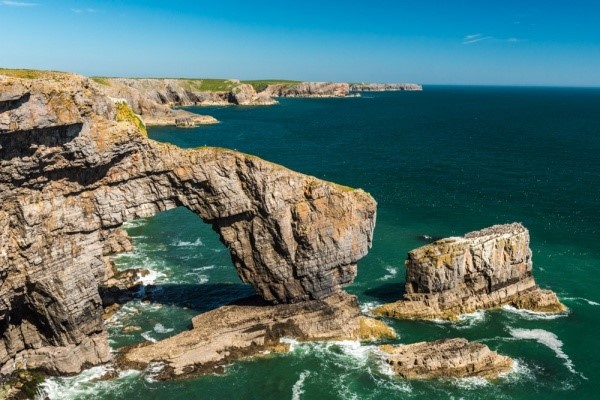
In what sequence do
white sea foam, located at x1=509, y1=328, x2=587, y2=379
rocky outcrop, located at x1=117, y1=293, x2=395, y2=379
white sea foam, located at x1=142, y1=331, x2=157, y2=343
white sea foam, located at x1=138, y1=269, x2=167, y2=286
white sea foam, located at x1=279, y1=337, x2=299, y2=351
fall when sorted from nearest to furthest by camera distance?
rocky outcrop, located at x1=117, y1=293, x2=395, y2=379 < white sea foam, located at x1=279, y1=337, x2=299, y2=351 < white sea foam, located at x1=509, y1=328, x2=587, y2=379 < white sea foam, located at x1=142, y1=331, x2=157, y2=343 < white sea foam, located at x1=138, y1=269, x2=167, y2=286

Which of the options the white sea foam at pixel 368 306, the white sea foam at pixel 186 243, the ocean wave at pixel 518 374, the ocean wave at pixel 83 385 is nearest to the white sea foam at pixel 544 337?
the ocean wave at pixel 518 374

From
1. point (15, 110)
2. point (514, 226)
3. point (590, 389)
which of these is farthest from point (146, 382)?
point (514, 226)

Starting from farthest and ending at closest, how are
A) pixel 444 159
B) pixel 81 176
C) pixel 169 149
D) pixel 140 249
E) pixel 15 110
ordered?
1. pixel 444 159
2. pixel 140 249
3. pixel 169 149
4. pixel 81 176
5. pixel 15 110

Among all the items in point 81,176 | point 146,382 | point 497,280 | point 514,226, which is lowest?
point 146,382

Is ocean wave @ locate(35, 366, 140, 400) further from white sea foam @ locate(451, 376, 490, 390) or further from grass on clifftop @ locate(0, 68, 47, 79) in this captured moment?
white sea foam @ locate(451, 376, 490, 390)

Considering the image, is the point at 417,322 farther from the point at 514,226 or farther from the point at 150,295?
the point at 150,295

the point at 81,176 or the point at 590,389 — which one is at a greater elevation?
the point at 81,176

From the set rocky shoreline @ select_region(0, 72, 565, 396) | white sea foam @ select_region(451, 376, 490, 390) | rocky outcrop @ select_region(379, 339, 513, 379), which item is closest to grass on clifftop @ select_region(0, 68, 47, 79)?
rocky shoreline @ select_region(0, 72, 565, 396)
